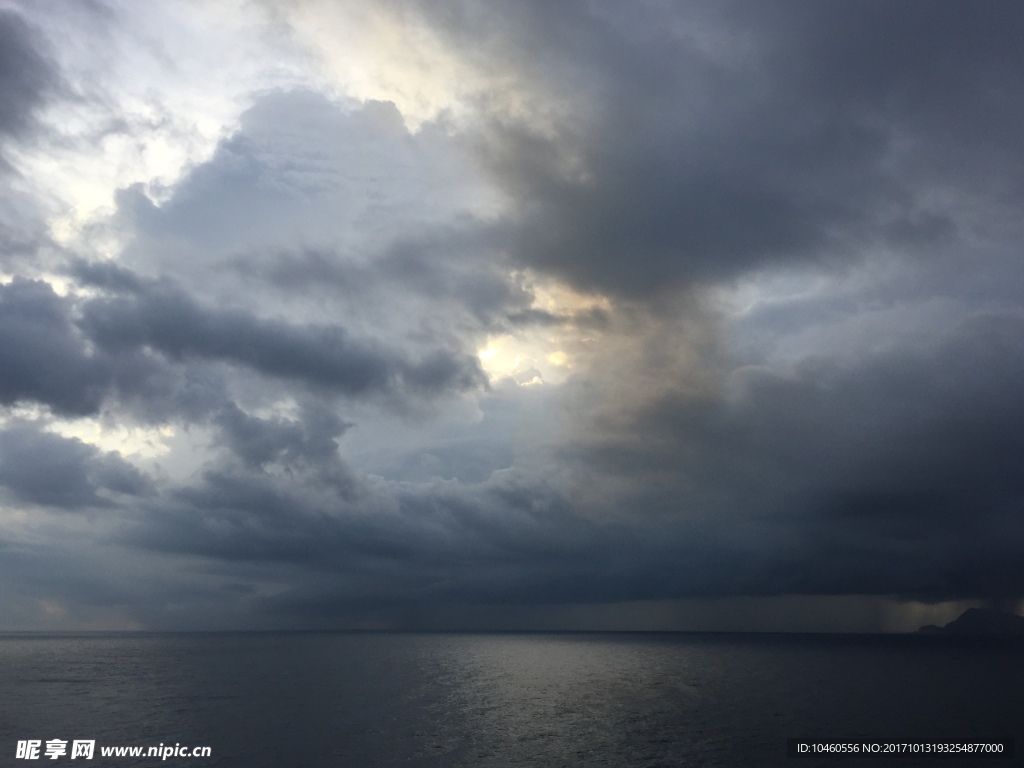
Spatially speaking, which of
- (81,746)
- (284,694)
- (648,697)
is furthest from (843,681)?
(81,746)

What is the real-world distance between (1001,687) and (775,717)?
92.9 meters

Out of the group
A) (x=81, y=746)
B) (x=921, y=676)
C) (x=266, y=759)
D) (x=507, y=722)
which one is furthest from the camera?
(x=921, y=676)

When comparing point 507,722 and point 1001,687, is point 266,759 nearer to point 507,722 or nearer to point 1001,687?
point 507,722

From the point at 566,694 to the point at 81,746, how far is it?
8750cm

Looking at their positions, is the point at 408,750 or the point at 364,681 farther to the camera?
the point at 364,681

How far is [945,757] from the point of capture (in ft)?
250

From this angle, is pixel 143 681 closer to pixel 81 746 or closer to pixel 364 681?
pixel 364 681

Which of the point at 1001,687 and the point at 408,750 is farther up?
the point at 408,750

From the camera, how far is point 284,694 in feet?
433

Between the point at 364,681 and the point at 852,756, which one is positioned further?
the point at 364,681

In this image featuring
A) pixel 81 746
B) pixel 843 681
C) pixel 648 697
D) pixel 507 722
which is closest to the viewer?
pixel 81 746

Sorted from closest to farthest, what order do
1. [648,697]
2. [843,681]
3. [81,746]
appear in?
[81,746] → [648,697] → [843,681]

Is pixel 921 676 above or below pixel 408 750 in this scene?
below

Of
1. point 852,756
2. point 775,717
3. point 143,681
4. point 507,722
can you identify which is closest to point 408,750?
point 507,722
